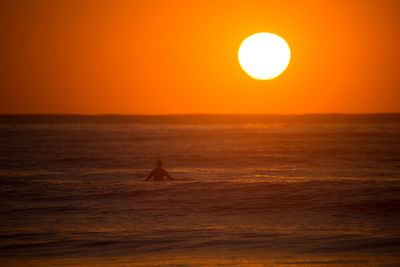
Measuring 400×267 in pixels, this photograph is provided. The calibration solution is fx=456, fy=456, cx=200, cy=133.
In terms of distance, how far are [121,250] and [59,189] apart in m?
11.4

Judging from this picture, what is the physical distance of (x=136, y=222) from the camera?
1487 cm

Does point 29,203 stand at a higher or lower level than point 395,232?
higher

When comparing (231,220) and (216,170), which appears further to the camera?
(216,170)

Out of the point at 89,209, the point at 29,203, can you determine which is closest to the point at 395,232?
the point at 89,209

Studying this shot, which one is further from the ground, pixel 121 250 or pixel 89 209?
pixel 89 209

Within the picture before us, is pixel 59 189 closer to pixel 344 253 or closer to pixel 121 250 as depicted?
pixel 121 250

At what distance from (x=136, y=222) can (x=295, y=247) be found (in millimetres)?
5577

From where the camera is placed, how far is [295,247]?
11.6 metres

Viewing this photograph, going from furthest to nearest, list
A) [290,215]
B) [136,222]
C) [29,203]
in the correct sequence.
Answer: [29,203] → [290,215] → [136,222]

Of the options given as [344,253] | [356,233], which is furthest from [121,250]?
[356,233]

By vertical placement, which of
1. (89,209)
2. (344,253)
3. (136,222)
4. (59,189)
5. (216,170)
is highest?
(216,170)

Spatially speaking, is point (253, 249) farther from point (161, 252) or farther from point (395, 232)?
point (395, 232)

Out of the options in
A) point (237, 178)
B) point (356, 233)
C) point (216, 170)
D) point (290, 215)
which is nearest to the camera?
point (356, 233)

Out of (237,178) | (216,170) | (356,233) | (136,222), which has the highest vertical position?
(216,170)
